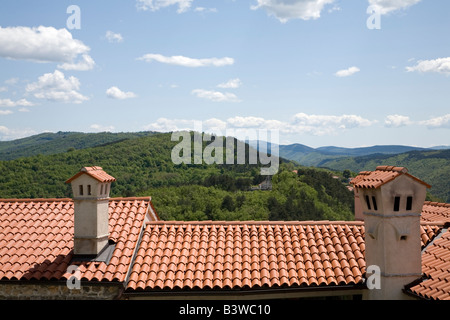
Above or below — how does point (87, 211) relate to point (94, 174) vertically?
below

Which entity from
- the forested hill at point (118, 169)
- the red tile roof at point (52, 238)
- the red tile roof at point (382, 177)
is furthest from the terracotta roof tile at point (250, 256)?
the forested hill at point (118, 169)

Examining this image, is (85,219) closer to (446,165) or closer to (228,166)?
(228,166)

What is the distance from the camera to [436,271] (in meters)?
7.95

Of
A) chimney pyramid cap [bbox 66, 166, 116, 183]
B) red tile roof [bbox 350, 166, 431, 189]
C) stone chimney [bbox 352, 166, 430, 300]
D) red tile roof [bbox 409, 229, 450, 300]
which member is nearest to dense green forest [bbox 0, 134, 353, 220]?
chimney pyramid cap [bbox 66, 166, 116, 183]

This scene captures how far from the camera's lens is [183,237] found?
9.75m

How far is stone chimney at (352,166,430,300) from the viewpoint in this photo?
7605 mm

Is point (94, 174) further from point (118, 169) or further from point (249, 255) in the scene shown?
point (118, 169)

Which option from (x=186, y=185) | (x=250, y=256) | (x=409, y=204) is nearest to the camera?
(x=409, y=204)

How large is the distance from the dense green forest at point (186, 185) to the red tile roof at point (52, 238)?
47755 millimetres

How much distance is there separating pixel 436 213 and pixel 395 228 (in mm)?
4402

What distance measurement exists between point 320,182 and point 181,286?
75622 mm

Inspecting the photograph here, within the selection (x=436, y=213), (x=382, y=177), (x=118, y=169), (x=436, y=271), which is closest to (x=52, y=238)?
(x=382, y=177)

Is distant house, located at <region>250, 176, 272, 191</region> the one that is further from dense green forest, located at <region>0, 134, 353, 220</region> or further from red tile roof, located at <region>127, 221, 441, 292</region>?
red tile roof, located at <region>127, 221, 441, 292</region>
